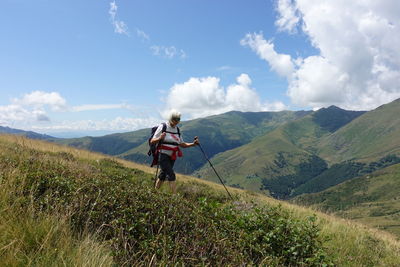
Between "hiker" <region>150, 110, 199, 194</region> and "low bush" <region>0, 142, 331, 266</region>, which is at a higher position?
"hiker" <region>150, 110, 199, 194</region>

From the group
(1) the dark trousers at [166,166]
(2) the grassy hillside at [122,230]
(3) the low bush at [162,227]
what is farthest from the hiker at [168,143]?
(3) the low bush at [162,227]

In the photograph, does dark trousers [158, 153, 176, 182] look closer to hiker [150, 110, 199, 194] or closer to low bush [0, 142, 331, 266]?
hiker [150, 110, 199, 194]

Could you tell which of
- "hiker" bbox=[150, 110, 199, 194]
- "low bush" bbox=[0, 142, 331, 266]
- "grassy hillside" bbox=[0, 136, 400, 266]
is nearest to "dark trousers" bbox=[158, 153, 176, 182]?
"hiker" bbox=[150, 110, 199, 194]

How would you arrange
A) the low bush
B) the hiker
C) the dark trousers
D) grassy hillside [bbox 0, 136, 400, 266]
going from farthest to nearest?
1. the dark trousers
2. the hiker
3. the low bush
4. grassy hillside [bbox 0, 136, 400, 266]

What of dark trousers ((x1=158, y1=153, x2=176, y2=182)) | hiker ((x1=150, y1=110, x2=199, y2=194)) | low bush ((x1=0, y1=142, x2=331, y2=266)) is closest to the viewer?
low bush ((x1=0, y1=142, x2=331, y2=266))

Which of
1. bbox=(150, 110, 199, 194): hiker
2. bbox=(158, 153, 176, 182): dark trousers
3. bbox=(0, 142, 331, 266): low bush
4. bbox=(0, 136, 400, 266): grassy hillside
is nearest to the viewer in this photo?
bbox=(0, 136, 400, 266): grassy hillside

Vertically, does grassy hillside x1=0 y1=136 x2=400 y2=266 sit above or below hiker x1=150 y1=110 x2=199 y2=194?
below

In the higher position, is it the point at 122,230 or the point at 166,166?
the point at 166,166

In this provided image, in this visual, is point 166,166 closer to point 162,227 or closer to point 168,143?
point 168,143

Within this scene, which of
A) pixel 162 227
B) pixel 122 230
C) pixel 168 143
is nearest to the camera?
pixel 122 230

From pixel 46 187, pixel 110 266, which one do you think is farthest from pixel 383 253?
pixel 46 187

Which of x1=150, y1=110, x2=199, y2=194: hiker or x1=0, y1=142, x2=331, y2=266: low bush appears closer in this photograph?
x1=0, y1=142, x2=331, y2=266: low bush

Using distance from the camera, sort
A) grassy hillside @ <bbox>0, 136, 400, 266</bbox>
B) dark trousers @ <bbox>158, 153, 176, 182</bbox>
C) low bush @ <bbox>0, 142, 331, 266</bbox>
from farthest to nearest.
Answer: dark trousers @ <bbox>158, 153, 176, 182</bbox>
low bush @ <bbox>0, 142, 331, 266</bbox>
grassy hillside @ <bbox>0, 136, 400, 266</bbox>

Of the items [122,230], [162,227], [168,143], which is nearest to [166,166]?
[168,143]
